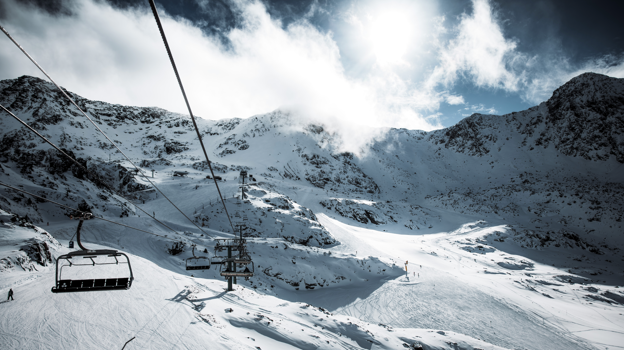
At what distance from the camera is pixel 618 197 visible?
50.0m

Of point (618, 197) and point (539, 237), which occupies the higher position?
point (618, 197)

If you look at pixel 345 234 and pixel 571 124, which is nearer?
pixel 345 234

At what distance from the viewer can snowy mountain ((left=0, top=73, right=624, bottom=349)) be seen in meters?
13.5

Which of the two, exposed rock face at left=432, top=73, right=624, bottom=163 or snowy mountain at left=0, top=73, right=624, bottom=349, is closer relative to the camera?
snowy mountain at left=0, top=73, right=624, bottom=349

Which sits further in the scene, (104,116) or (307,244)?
A: (104,116)

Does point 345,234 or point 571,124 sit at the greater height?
point 571,124

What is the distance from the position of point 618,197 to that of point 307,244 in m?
67.4

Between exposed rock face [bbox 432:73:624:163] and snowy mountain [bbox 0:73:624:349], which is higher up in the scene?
exposed rock face [bbox 432:73:624:163]

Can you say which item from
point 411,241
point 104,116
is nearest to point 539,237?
point 411,241

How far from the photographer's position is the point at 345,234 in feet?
119

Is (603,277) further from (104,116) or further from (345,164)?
(104,116)

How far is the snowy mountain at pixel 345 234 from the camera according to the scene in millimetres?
13547

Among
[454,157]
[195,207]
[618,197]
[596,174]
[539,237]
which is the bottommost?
[195,207]

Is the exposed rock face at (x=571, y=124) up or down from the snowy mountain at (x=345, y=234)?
up
